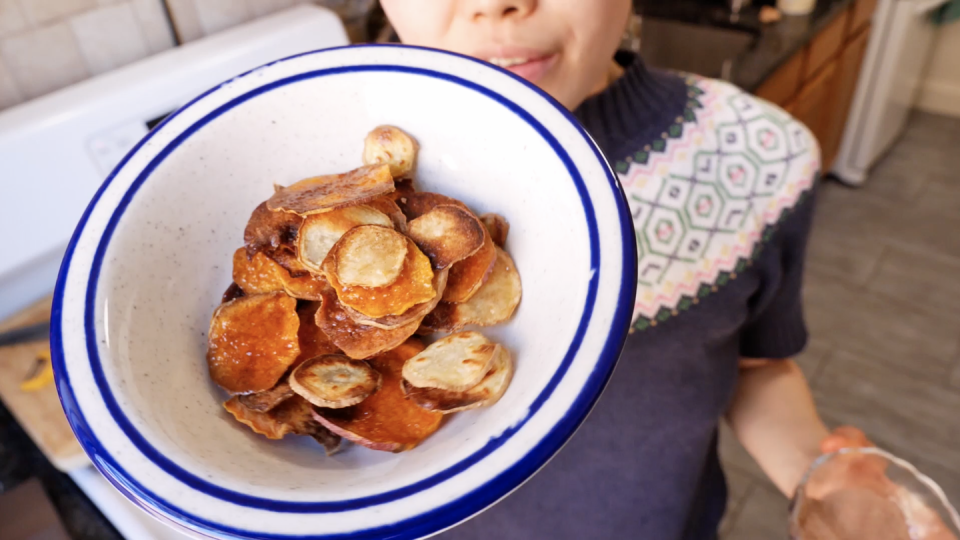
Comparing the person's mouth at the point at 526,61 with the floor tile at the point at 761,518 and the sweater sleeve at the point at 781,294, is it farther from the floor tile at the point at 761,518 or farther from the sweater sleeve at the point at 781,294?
the floor tile at the point at 761,518

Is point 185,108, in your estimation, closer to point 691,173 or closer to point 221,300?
point 221,300

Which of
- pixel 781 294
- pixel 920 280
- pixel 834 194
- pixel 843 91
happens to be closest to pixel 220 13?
pixel 781 294

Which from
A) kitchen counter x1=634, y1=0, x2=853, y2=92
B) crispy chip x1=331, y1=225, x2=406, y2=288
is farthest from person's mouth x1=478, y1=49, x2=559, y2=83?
kitchen counter x1=634, y1=0, x2=853, y2=92

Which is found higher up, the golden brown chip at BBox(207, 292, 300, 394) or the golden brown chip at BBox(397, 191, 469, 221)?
the golden brown chip at BBox(397, 191, 469, 221)

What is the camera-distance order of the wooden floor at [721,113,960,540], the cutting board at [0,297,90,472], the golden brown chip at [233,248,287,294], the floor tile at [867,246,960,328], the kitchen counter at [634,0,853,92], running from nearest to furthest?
the golden brown chip at [233,248,287,294] < the cutting board at [0,297,90,472] < the kitchen counter at [634,0,853,92] < the wooden floor at [721,113,960,540] < the floor tile at [867,246,960,328]

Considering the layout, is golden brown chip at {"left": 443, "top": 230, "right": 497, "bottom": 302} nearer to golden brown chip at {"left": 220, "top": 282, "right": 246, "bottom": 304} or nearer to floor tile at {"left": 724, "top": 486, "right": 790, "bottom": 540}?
golden brown chip at {"left": 220, "top": 282, "right": 246, "bottom": 304}

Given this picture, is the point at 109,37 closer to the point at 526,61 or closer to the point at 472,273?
the point at 526,61
